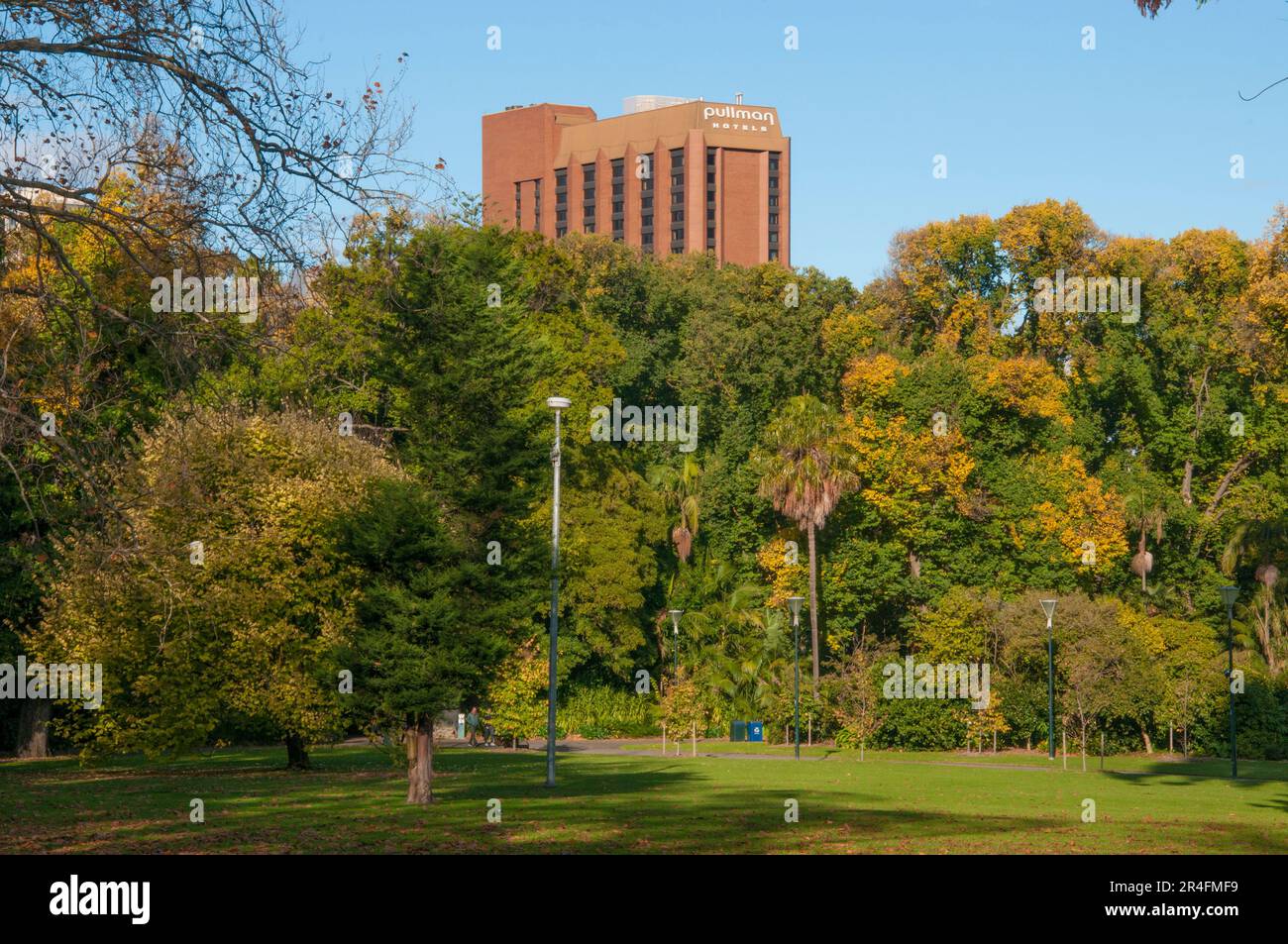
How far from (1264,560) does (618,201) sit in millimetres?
116210

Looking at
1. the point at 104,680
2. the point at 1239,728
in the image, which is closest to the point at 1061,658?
the point at 1239,728

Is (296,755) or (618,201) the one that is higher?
(618,201)

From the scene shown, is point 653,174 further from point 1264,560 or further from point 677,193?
point 1264,560

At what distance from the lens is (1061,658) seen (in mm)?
50656

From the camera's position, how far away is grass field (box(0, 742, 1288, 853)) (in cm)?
1969

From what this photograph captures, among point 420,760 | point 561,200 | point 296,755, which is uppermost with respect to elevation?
point 561,200

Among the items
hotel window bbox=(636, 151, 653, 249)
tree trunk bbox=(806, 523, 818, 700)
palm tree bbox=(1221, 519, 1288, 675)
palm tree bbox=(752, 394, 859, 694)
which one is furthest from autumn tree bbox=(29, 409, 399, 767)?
hotel window bbox=(636, 151, 653, 249)

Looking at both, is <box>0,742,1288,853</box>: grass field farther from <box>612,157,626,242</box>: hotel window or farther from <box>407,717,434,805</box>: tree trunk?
<box>612,157,626,242</box>: hotel window

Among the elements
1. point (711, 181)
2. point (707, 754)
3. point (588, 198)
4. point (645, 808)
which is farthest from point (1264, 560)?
point (588, 198)

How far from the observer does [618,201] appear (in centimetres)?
A: 16400

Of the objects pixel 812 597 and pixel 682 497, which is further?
pixel 682 497

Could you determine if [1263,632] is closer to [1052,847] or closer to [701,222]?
[1052,847]

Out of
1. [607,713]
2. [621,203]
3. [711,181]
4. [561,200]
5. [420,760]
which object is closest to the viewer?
[420,760]
